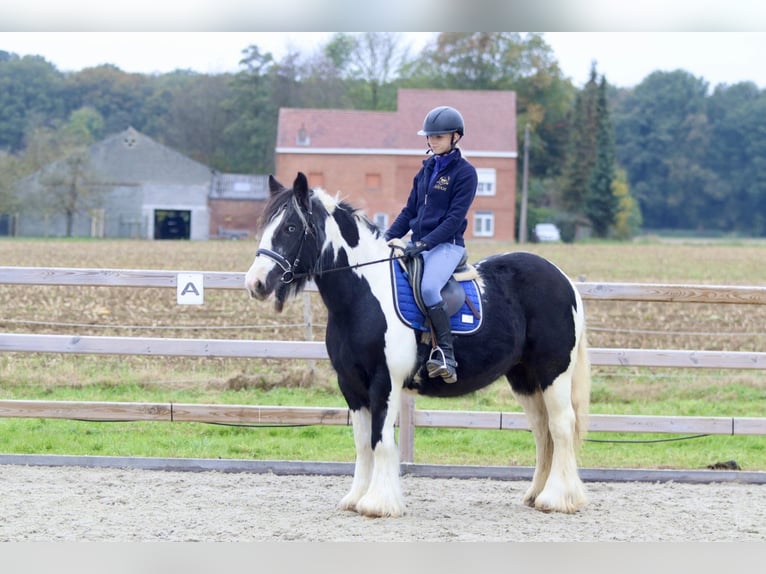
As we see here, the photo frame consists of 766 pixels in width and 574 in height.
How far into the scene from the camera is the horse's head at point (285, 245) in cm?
525

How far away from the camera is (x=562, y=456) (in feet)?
19.7

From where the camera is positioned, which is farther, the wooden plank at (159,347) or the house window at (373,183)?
the house window at (373,183)

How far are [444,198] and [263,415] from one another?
95.8 inches

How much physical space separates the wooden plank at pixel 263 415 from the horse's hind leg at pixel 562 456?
1676 millimetres

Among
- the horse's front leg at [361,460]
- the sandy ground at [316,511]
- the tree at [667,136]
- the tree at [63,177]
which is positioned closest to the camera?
the sandy ground at [316,511]

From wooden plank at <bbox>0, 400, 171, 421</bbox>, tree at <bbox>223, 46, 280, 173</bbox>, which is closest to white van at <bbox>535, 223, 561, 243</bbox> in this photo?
tree at <bbox>223, 46, 280, 173</bbox>

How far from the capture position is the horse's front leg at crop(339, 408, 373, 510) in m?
5.78

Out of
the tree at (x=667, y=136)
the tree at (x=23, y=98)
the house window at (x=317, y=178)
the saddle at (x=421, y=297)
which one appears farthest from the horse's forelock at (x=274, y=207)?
the tree at (x=667, y=136)

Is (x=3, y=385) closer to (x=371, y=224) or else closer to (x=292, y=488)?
(x=292, y=488)

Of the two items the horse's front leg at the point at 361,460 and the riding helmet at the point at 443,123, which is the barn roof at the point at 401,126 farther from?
the horse's front leg at the point at 361,460

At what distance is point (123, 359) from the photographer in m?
10.9


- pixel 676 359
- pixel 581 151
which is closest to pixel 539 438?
pixel 676 359

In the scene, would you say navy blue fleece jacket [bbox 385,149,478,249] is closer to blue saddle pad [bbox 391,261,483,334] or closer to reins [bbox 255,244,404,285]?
blue saddle pad [bbox 391,261,483,334]

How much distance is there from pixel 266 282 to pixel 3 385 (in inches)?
212
